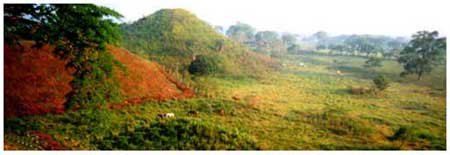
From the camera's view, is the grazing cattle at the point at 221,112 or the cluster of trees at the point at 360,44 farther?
the cluster of trees at the point at 360,44

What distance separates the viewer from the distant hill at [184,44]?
9168mm

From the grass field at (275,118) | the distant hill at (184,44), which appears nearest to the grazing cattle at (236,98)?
the grass field at (275,118)

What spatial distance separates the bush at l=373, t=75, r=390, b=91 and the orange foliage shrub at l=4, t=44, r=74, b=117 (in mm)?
4714

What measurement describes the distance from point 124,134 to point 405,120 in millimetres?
4283

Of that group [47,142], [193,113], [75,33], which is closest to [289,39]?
[193,113]

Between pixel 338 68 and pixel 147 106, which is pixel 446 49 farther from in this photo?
pixel 147 106

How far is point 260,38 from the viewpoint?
933 centimetres

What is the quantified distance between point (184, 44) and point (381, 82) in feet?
10.6

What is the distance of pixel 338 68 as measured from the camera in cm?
954

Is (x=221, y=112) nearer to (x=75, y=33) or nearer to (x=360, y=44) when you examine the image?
(x=75, y=33)

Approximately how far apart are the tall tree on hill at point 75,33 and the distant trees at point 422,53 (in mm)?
4719

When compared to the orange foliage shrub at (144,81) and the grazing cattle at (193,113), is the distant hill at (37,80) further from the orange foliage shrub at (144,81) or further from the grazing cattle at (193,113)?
the grazing cattle at (193,113)

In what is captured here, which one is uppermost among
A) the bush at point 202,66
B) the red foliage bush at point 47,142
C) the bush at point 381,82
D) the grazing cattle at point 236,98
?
the bush at point 202,66

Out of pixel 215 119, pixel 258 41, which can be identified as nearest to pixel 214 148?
pixel 215 119
